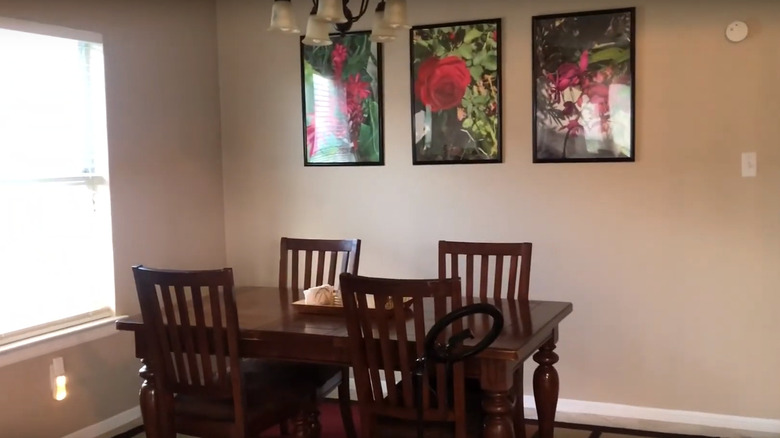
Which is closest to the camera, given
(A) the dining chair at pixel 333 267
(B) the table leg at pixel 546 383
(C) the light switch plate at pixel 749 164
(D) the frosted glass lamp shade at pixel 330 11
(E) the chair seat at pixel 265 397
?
(D) the frosted glass lamp shade at pixel 330 11

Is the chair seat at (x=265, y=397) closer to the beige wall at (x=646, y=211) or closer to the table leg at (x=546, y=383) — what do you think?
the table leg at (x=546, y=383)

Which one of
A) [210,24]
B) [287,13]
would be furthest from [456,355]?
[210,24]

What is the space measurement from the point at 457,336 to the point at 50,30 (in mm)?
2385

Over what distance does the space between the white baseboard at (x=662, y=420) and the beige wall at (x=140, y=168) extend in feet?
6.59

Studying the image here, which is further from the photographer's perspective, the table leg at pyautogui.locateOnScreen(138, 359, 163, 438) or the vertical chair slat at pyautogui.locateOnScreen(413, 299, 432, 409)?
the table leg at pyautogui.locateOnScreen(138, 359, 163, 438)

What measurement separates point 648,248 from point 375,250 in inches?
54.4

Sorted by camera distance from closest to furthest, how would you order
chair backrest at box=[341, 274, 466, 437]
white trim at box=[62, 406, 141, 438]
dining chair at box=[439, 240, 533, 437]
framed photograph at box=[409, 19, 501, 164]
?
chair backrest at box=[341, 274, 466, 437] < dining chair at box=[439, 240, 533, 437] < white trim at box=[62, 406, 141, 438] < framed photograph at box=[409, 19, 501, 164]

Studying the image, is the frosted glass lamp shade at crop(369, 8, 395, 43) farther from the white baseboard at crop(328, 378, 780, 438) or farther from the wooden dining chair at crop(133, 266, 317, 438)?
the white baseboard at crop(328, 378, 780, 438)

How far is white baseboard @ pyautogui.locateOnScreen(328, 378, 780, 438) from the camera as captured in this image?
331 centimetres

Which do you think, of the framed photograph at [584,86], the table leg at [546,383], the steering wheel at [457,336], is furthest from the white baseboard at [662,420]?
the steering wheel at [457,336]

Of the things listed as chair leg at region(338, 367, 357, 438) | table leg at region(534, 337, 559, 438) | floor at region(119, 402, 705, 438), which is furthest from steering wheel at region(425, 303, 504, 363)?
floor at region(119, 402, 705, 438)

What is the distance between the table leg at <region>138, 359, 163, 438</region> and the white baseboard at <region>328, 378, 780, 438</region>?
1.84 metres

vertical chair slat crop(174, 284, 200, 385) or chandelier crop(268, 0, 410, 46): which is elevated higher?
chandelier crop(268, 0, 410, 46)

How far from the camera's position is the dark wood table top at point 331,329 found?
7.55 ft
